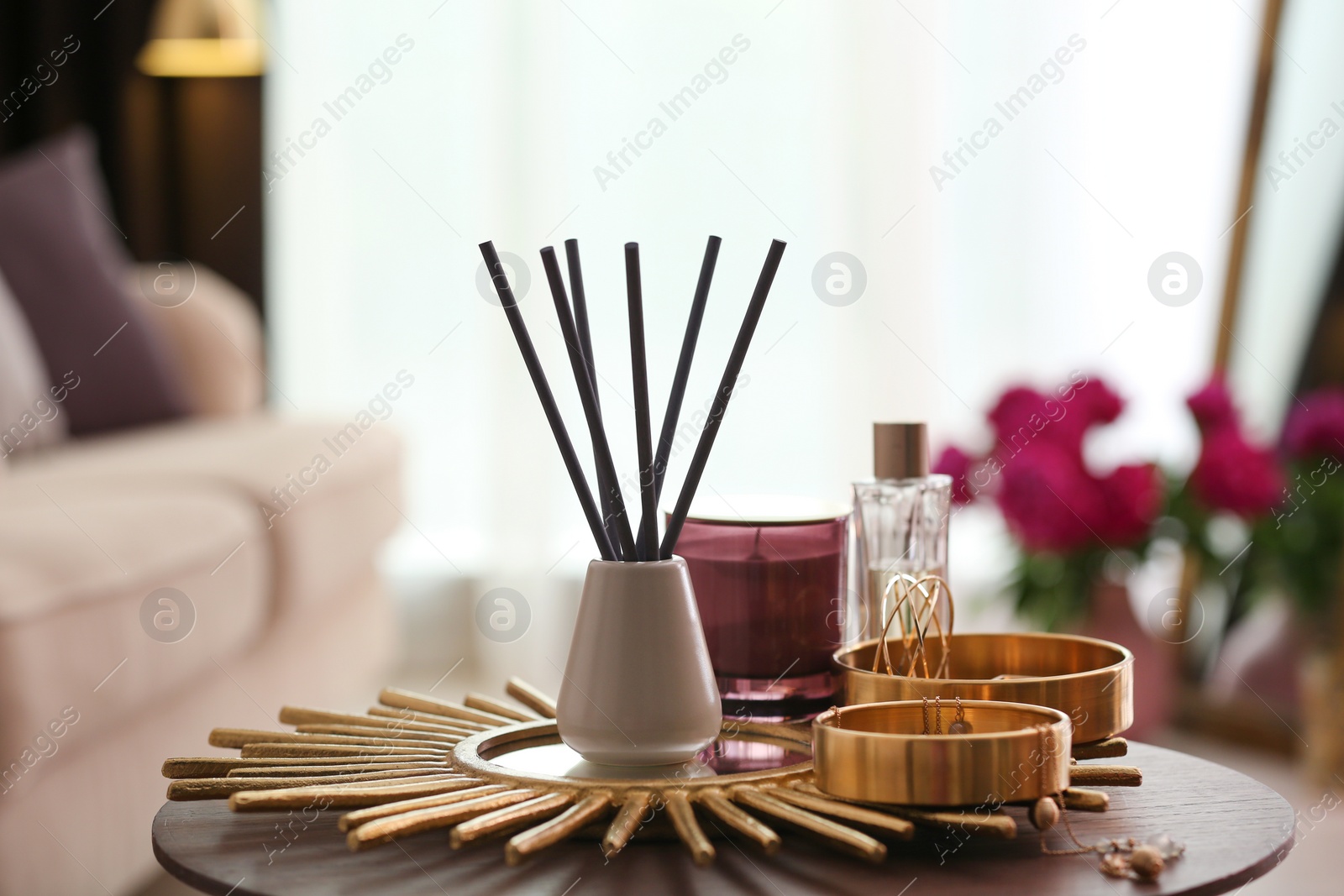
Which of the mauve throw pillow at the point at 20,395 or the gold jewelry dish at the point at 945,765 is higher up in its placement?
the mauve throw pillow at the point at 20,395

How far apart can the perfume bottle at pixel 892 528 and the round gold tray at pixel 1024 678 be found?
0.23ft

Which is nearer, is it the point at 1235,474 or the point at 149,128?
the point at 1235,474

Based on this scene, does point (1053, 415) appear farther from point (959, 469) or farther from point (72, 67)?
point (72, 67)

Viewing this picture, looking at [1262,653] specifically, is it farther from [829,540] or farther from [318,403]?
[318,403]

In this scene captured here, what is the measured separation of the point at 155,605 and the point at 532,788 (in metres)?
0.91

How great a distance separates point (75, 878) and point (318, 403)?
1755mm

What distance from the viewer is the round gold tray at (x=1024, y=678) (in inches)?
27.0

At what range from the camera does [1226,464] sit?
6.72ft

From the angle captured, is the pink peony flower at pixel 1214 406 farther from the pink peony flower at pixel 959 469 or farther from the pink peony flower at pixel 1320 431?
the pink peony flower at pixel 959 469

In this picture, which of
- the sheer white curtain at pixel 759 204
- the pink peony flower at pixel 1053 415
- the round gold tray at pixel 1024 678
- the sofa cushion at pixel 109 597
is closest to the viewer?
the round gold tray at pixel 1024 678

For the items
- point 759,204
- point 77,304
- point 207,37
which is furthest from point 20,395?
point 759,204

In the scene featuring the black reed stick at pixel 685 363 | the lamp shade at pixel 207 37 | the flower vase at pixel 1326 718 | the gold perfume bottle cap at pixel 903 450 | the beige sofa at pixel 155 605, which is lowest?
the flower vase at pixel 1326 718

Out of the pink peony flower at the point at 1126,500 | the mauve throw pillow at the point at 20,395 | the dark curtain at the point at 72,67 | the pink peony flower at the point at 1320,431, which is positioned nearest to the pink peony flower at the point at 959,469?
the pink peony flower at the point at 1126,500

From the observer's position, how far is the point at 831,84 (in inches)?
106
